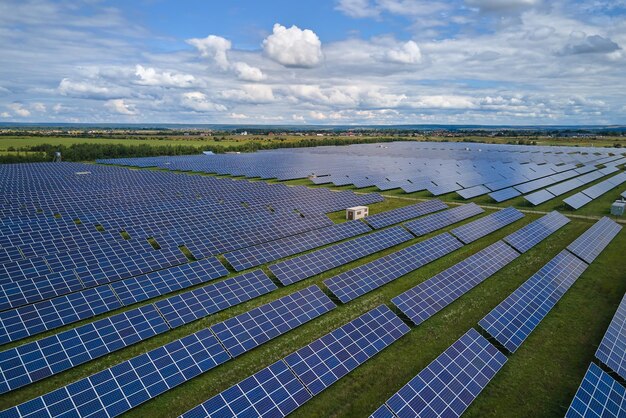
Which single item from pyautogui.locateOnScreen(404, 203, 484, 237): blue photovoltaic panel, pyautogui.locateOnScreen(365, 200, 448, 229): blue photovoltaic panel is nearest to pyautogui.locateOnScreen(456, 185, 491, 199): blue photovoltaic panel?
pyautogui.locateOnScreen(404, 203, 484, 237): blue photovoltaic panel

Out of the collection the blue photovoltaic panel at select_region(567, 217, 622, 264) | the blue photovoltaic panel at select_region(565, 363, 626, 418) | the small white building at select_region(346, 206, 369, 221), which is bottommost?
the small white building at select_region(346, 206, 369, 221)

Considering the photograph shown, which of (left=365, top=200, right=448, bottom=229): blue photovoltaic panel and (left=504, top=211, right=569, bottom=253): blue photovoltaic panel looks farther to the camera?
(left=365, top=200, right=448, bottom=229): blue photovoltaic panel

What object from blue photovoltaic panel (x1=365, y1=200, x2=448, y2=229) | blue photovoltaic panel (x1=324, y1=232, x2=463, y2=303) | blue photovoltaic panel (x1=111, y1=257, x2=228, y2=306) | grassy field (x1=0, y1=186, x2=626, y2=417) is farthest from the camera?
blue photovoltaic panel (x1=365, y1=200, x2=448, y2=229)

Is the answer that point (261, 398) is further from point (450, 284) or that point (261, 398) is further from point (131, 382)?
point (450, 284)

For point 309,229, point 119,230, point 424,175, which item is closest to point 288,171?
point 424,175

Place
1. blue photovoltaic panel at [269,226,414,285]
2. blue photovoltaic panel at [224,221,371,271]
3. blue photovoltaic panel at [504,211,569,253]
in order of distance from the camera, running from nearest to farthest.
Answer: blue photovoltaic panel at [269,226,414,285]
blue photovoltaic panel at [224,221,371,271]
blue photovoltaic panel at [504,211,569,253]

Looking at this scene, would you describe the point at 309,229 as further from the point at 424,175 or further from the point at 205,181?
the point at 424,175

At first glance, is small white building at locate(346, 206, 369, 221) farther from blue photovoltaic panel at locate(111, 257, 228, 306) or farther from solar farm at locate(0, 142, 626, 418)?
blue photovoltaic panel at locate(111, 257, 228, 306)

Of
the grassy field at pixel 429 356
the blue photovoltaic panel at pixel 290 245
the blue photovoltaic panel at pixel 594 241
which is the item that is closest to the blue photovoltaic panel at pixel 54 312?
the grassy field at pixel 429 356
